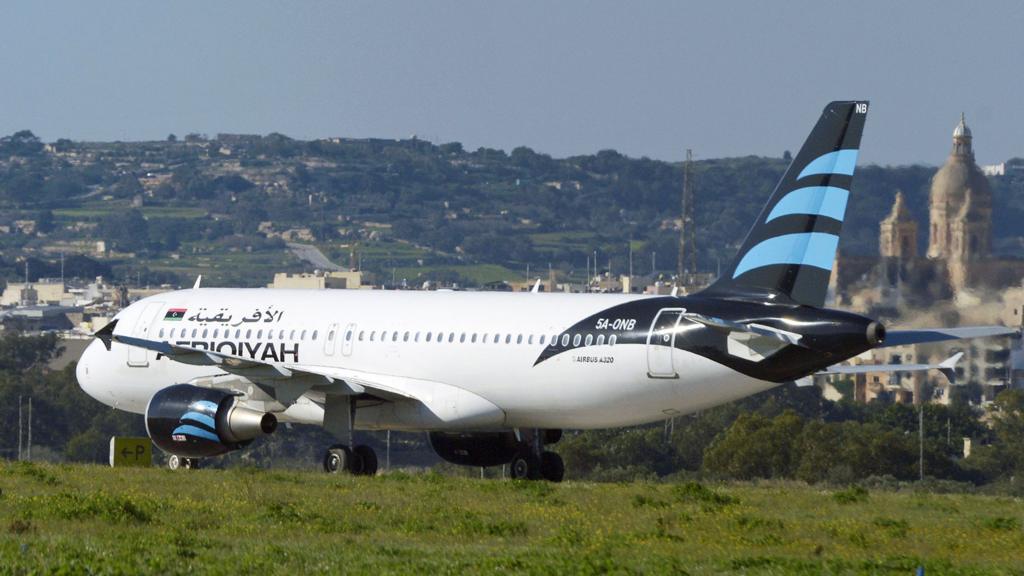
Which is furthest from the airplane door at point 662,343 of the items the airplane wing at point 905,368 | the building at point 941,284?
the building at point 941,284

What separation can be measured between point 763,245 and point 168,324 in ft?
46.7

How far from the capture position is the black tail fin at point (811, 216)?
36.3 metres

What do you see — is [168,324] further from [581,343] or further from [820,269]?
Result: [820,269]

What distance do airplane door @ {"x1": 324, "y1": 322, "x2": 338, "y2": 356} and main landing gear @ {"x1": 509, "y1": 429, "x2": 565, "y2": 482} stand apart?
423 cm

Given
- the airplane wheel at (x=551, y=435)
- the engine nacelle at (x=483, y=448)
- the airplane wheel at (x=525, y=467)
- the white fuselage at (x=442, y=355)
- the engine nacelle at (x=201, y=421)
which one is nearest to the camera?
the white fuselage at (x=442, y=355)

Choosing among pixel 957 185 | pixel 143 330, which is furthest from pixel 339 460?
pixel 957 185

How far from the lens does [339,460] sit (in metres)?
40.4

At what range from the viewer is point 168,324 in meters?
44.7

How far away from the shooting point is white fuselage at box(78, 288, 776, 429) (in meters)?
37.6

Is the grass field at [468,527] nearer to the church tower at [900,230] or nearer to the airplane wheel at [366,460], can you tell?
the airplane wheel at [366,460]

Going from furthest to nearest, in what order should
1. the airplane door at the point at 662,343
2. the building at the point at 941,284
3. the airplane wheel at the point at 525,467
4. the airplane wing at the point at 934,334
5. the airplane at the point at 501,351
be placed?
the building at the point at 941,284, the airplane wheel at the point at 525,467, the airplane wing at the point at 934,334, the airplane door at the point at 662,343, the airplane at the point at 501,351

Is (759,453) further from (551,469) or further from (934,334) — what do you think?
(934,334)

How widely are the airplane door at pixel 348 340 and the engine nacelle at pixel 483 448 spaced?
9.22 ft

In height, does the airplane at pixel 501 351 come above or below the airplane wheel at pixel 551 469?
above
